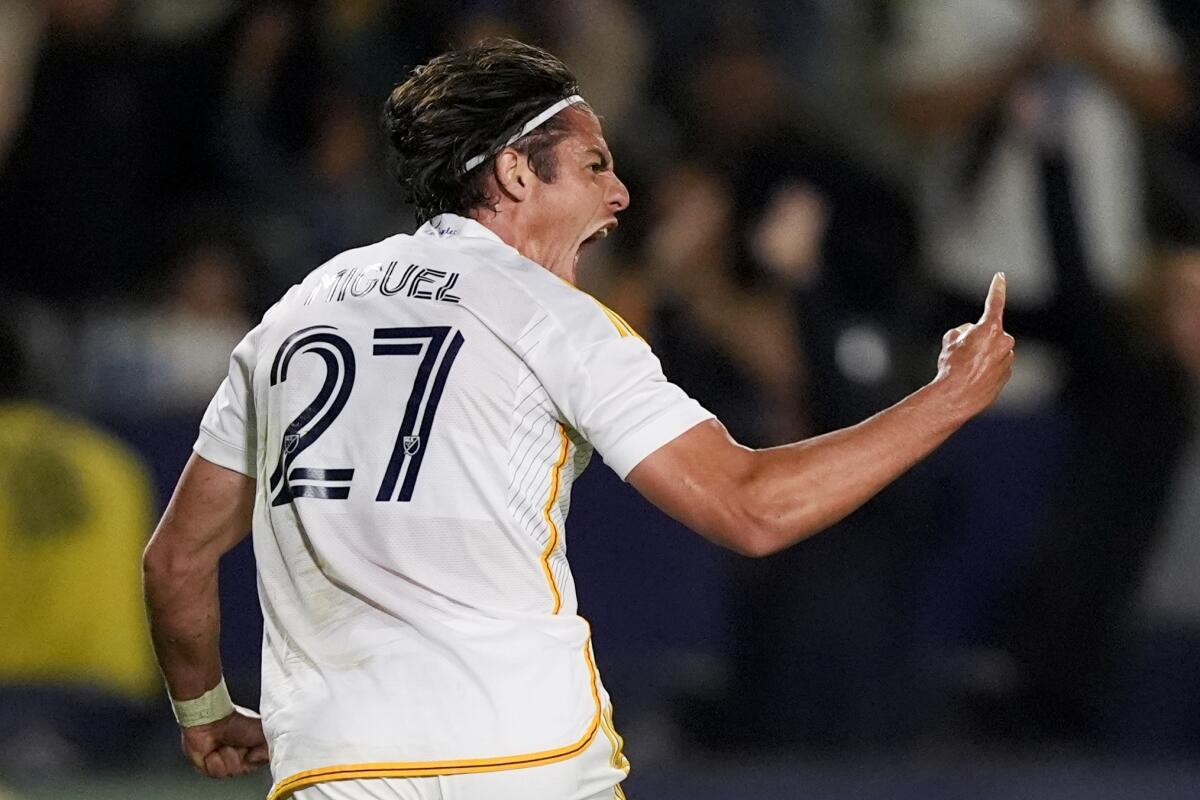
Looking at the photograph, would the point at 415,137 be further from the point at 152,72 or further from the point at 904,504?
the point at 152,72

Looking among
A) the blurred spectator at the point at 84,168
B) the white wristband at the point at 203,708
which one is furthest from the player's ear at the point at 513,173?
the blurred spectator at the point at 84,168

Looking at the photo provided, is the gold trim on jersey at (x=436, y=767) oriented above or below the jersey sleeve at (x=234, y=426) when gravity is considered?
below

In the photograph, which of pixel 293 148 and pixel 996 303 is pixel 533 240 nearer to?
pixel 996 303

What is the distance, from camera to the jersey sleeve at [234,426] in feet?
8.73

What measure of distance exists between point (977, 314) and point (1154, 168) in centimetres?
101

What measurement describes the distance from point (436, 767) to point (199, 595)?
0.63m

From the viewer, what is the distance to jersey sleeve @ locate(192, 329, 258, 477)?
2.66 meters

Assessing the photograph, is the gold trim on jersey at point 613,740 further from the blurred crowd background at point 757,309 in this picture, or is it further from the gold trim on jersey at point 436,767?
the blurred crowd background at point 757,309

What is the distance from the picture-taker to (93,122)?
6.88m

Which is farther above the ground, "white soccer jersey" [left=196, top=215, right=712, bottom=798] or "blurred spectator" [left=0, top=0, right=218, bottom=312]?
"blurred spectator" [left=0, top=0, right=218, bottom=312]

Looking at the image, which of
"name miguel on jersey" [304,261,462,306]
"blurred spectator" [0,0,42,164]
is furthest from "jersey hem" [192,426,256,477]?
"blurred spectator" [0,0,42,164]

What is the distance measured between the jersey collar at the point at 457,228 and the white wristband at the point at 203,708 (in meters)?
0.84

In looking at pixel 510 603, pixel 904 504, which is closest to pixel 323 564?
pixel 510 603

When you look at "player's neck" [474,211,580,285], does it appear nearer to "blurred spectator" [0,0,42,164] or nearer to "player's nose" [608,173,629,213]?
"player's nose" [608,173,629,213]
